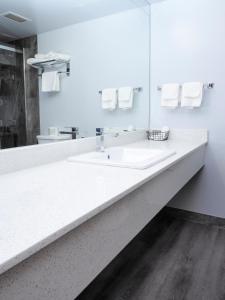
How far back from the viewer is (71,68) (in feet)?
5.57

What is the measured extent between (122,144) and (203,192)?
965 mm

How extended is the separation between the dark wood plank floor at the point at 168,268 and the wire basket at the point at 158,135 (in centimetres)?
86

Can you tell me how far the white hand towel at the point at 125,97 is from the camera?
2295mm

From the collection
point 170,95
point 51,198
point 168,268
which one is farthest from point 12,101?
point 170,95

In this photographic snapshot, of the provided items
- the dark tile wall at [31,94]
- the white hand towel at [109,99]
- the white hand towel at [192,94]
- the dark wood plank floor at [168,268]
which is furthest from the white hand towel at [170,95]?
the dark tile wall at [31,94]

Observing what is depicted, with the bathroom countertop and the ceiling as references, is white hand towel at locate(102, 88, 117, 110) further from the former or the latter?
the bathroom countertop

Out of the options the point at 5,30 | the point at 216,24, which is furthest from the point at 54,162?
the point at 216,24

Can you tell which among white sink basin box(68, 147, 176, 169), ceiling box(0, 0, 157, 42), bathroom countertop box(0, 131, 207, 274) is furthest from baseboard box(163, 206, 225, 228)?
ceiling box(0, 0, 157, 42)

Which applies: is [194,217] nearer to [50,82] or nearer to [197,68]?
[197,68]

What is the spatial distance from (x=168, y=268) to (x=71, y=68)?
5.02 ft

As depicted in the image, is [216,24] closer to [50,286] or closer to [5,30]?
[5,30]

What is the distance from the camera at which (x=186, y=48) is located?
231 cm

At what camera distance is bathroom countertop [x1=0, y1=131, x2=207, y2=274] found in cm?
54

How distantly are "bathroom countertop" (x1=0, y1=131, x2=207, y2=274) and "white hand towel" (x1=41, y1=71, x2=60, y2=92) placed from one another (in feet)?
1.50
